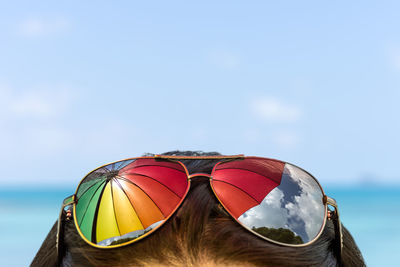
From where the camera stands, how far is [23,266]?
11.4 metres

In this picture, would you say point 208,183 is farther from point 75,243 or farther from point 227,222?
point 75,243

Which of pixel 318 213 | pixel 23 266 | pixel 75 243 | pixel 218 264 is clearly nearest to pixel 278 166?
pixel 318 213

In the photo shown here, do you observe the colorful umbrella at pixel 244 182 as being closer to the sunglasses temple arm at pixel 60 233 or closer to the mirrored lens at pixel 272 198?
the mirrored lens at pixel 272 198

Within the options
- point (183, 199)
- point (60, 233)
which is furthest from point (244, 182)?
point (60, 233)

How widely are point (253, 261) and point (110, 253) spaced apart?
0.64 m

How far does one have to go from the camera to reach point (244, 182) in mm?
2055

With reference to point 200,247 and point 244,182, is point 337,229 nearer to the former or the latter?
point 244,182

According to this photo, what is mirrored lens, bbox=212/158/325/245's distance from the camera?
6.29 feet

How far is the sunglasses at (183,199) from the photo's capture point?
190cm

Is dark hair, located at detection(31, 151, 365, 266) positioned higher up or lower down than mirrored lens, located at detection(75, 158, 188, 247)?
lower down

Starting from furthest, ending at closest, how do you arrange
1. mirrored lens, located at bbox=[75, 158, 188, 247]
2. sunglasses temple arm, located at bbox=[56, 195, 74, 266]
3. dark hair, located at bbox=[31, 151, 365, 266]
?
sunglasses temple arm, located at bbox=[56, 195, 74, 266] → mirrored lens, located at bbox=[75, 158, 188, 247] → dark hair, located at bbox=[31, 151, 365, 266]

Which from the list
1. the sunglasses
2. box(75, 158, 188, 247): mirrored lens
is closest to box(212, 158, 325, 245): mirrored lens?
the sunglasses

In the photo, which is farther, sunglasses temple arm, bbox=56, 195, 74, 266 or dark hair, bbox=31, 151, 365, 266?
sunglasses temple arm, bbox=56, 195, 74, 266

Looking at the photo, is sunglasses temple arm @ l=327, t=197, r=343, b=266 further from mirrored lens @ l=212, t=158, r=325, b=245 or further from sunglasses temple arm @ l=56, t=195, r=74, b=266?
sunglasses temple arm @ l=56, t=195, r=74, b=266
